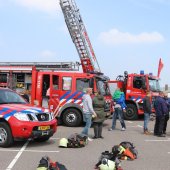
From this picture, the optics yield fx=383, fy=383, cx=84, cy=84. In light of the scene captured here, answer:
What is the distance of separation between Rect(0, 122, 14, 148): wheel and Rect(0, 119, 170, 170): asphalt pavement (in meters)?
0.20

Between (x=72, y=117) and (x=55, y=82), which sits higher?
(x=55, y=82)

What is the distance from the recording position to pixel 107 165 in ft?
24.0

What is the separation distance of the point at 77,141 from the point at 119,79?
1069 centimetres

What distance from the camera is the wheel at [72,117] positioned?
15.6m

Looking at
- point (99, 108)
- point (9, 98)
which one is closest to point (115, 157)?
point (99, 108)

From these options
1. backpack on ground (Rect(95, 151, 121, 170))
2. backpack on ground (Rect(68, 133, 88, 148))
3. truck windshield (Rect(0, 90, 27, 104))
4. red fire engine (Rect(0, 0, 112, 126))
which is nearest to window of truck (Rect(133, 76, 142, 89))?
red fire engine (Rect(0, 0, 112, 126))

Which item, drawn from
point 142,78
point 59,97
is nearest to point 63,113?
point 59,97

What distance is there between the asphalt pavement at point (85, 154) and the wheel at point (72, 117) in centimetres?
276

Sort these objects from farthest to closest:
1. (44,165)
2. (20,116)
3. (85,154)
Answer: (20,116), (85,154), (44,165)

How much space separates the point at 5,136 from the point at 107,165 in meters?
3.68

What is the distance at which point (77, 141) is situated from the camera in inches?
403

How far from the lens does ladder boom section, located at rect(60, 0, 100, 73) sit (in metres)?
24.1

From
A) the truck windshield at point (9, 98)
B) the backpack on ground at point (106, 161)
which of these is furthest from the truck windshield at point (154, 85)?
the backpack on ground at point (106, 161)

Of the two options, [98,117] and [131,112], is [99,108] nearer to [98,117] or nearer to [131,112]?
[98,117]
